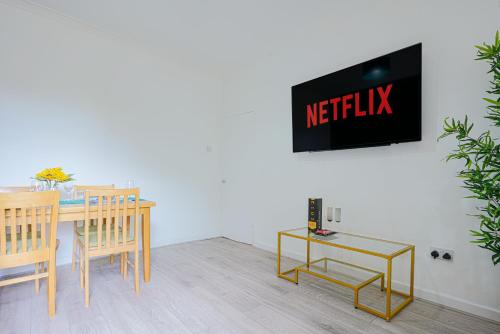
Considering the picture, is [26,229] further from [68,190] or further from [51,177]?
[68,190]

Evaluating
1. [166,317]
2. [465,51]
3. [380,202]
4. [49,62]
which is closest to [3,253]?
[166,317]

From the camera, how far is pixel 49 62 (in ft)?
10.2

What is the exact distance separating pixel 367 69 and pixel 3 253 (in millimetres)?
3311

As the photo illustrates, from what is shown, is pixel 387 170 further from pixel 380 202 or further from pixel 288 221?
pixel 288 221

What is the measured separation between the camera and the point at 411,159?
2363mm

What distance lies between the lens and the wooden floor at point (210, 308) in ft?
6.11

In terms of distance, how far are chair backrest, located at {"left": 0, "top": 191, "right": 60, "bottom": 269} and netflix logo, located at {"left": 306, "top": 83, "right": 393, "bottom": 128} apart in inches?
101

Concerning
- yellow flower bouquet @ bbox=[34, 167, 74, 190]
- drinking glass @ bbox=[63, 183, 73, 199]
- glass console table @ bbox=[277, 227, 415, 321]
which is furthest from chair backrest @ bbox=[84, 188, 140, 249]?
glass console table @ bbox=[277, 227, 415, 321]

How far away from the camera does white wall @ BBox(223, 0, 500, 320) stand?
2.05m

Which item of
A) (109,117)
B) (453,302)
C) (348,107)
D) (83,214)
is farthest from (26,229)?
(453,302)

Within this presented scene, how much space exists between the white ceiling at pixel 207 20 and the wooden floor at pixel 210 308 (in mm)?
2831

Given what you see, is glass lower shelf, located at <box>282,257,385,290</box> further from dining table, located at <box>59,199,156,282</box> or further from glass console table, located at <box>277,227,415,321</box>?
dining table, located at <box>59,199,156,282</box>

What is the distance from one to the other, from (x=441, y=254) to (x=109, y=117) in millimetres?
3925

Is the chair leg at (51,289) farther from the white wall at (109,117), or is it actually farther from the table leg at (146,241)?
the white wall at (109,117)
